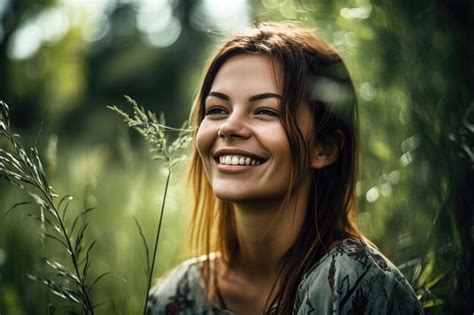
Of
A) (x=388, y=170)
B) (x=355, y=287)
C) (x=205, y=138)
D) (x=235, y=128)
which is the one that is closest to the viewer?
(x=355, y=287)

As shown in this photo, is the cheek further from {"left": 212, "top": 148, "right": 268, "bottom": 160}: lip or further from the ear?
the ear

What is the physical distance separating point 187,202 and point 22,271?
58 cm

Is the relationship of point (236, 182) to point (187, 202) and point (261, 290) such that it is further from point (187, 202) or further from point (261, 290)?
point (187, 202)

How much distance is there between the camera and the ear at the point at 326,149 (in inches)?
66.6

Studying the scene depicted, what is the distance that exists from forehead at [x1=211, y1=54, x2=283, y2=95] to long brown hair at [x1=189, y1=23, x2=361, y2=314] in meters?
0.02

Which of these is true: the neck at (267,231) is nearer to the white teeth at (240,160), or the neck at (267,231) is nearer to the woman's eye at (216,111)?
the white teeth at (240,160)

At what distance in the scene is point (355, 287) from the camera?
4.51 ft

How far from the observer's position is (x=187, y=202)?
6.95 feet

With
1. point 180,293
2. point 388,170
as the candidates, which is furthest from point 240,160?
point 388,170

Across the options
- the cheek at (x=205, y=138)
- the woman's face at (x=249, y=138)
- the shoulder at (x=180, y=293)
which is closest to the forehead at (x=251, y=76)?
the woman's face at (x=249, y=138)

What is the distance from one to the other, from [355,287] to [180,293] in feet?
2.23

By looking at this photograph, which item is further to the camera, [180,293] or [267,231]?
[180,293]

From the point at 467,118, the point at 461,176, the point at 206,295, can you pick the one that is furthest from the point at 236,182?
the point at 467,118

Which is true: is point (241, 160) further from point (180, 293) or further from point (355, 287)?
point (180, 293)
